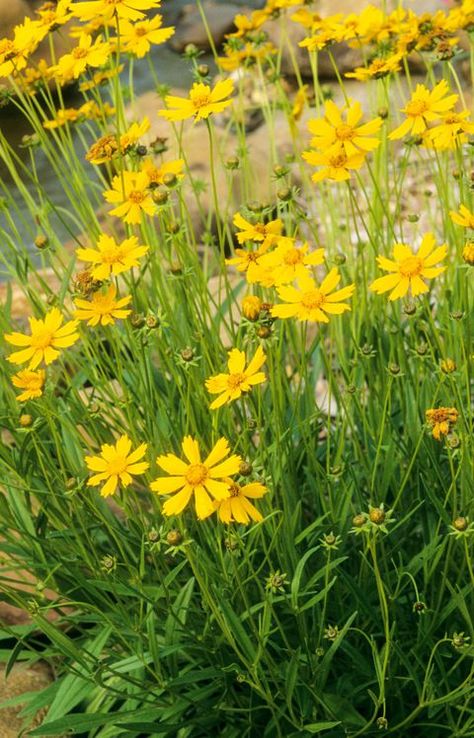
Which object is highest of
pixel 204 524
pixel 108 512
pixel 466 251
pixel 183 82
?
pixel 466 251

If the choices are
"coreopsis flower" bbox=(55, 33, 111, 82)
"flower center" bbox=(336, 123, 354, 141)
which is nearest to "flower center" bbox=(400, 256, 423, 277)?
"flower center" bbox=(336, 123, 354, 141)

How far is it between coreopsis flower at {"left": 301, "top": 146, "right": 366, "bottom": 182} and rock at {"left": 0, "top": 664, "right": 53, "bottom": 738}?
3.48ft

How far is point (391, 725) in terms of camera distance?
5.16ft

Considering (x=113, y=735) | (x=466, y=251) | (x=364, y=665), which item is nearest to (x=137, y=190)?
(x=466, y=251)

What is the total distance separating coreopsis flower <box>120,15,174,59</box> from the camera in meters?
1.67

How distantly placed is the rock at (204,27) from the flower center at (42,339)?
6175 mm

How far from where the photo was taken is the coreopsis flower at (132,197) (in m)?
1.45

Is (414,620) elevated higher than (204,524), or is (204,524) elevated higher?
(204,524)

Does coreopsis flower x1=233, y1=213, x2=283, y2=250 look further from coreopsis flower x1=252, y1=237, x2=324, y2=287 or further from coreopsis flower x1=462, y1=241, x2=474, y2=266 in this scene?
coreopsis flower x1=462, y1=241, x2=474, y2=266

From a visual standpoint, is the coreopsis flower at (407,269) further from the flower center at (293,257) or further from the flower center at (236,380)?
the flower center at (236,380)

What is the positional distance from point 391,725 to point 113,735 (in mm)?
485

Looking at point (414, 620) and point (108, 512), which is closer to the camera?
point (414, 620)

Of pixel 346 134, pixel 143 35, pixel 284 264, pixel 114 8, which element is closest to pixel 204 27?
pixel 143 35

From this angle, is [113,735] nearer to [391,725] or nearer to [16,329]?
[391,725]
